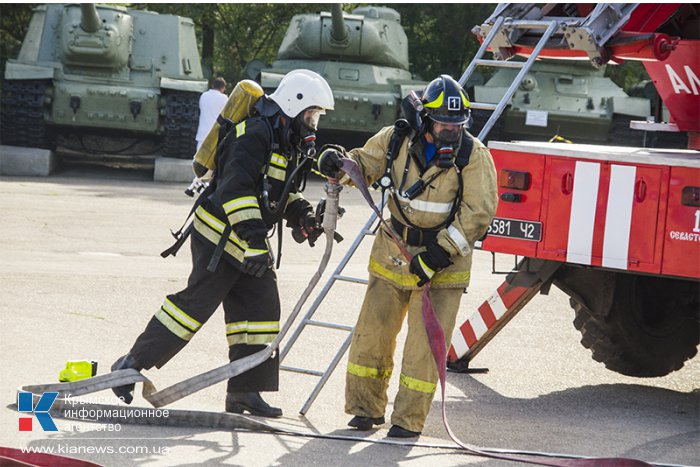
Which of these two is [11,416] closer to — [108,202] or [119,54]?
[108,202]

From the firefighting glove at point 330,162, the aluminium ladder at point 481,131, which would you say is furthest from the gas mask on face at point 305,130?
the aluminium ladder at point 481,131

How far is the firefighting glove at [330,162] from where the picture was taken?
618 centimetres

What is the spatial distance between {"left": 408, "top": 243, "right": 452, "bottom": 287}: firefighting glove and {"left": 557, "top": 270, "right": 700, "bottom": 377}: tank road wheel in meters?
1.84

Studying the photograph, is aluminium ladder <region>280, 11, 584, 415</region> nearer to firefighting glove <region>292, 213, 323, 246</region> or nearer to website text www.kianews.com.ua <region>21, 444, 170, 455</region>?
firefighting glove <region>292, 213, 323, 246</region>

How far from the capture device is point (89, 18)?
790 inches

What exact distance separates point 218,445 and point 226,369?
1.92 ft

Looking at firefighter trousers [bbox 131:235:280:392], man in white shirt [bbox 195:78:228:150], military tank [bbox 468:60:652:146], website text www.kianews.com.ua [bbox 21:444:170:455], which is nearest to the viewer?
website text www.kianews.com.ua [bbox 21:444:170:455]

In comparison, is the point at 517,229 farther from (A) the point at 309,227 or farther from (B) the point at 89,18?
(B) the point at 89,18

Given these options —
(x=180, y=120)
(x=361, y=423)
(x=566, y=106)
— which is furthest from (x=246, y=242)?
(x=566, y=106)

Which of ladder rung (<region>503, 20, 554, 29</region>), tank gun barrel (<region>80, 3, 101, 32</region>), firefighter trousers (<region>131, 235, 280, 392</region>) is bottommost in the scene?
firefighter trousers (<region>131, 235, 280, 392</region>)

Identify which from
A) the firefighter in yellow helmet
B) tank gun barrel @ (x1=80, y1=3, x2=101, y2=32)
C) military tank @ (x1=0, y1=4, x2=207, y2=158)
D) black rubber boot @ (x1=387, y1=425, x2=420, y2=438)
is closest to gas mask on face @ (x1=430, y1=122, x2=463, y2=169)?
the firefighter in yellow helmet

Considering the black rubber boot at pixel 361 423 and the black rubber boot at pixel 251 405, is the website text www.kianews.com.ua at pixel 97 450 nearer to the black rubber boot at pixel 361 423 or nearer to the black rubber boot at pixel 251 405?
the black rubber boot at pixel 251 405

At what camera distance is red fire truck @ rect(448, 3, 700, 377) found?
6.70m

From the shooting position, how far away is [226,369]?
20.8 ft
